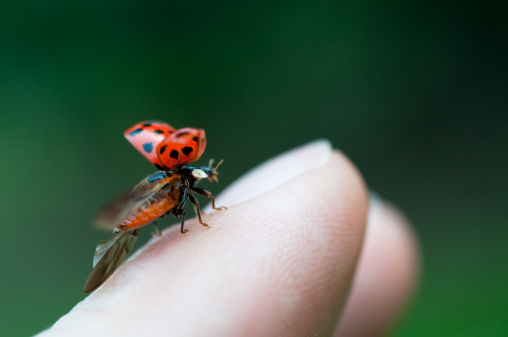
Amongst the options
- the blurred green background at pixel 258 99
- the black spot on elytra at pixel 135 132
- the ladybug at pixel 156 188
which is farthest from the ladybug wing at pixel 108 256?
the blurred green background at pixel 258 99

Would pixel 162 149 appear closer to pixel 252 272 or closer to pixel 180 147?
pixel 180 147

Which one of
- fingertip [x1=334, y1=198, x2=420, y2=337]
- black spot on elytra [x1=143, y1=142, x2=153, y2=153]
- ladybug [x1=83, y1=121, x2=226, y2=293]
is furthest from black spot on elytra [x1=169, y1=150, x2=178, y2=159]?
fingertip [x1=334, y1=198, x2=420, y2=337]

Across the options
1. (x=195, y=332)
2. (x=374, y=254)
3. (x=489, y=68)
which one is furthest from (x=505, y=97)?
(x=195, y=332)

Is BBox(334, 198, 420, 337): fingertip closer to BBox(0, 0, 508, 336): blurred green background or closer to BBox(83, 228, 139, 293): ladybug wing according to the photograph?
BBox(83, 228, 139, 293): ladybug wing

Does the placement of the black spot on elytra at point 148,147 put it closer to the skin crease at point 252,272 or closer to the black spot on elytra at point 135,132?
the black spot on elytra at point 135,132

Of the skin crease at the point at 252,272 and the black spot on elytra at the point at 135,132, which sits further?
the black spot on elytra at the point at 135,132

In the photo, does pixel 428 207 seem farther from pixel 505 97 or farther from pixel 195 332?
pixel 195 332

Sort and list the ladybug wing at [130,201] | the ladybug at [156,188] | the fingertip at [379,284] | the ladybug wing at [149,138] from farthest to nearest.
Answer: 1. the fingertip at [379,284]
2. the ladybug wing at [149,138]
3. the ladybug at [156,188]
4. the ladybug wing at [130,201]

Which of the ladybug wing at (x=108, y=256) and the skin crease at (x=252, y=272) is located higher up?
the ladybug wing at (x=108, y=256)
